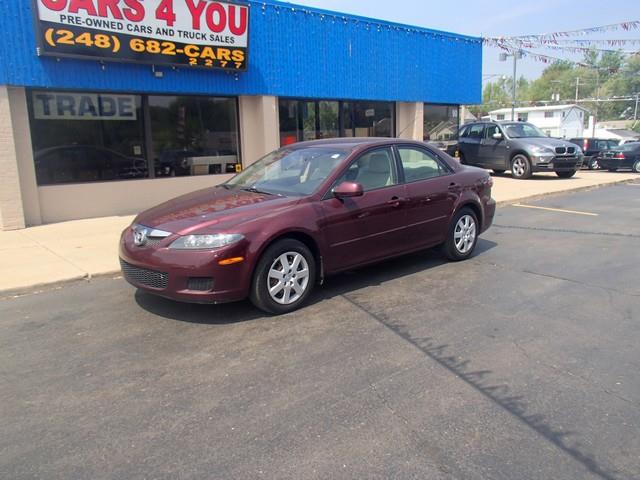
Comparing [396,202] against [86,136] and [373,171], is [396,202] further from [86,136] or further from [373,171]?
[86,136]

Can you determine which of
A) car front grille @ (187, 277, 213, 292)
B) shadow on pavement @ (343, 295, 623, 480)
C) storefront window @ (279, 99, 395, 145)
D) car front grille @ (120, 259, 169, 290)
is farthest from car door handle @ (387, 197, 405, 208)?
storefront window @ (279, 99, 395, 145)

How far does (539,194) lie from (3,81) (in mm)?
11944

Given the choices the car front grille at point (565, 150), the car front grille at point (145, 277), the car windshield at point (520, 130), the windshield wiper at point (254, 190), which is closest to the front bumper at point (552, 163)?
the car front grille at point (565, 150)

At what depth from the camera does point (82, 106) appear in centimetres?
1005

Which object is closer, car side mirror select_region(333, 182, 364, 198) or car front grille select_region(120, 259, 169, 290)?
car front grille select_region(120, 259, 169, 290)

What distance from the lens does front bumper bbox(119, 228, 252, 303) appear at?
4406mm

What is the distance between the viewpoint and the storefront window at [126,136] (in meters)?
9.80

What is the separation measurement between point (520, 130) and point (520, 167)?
1455 millimetres

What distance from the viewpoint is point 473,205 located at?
6.76 m

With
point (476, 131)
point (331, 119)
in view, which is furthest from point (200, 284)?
point (476, 131)

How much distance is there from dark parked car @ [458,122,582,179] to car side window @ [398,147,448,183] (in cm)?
1101

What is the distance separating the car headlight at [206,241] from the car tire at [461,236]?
3110mm

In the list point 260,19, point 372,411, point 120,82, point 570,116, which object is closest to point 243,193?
point 372,411

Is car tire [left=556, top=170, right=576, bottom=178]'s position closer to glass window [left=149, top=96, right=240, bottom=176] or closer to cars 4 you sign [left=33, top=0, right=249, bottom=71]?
glass window [left=149, top=96, right=240, bottom=176]
